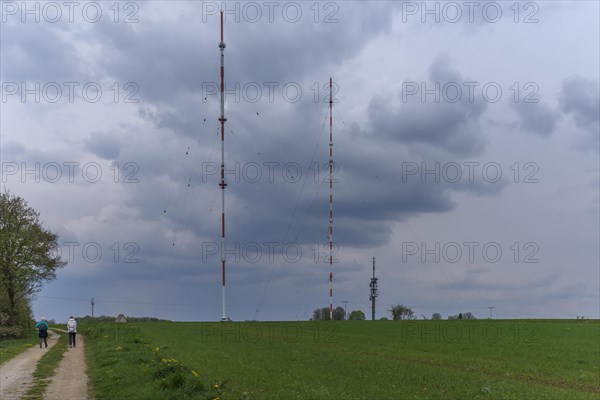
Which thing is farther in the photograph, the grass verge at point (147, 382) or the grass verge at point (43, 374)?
the grass verge at point (43, 374)

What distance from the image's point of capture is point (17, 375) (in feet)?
83.4

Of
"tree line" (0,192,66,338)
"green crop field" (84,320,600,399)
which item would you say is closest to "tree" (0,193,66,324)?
"tree line" (0,192,66,338)

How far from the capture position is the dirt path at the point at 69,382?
1985 centimetres

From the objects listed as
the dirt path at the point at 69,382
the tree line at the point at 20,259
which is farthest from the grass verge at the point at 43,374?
the tree line at the point at 20,259

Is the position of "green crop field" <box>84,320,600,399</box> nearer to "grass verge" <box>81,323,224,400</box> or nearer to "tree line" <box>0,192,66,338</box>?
"grass verge" <box>81,323,224,400</box>

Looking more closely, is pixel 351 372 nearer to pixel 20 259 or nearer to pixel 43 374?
pixel 43 374

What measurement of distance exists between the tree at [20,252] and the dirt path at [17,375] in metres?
31.9

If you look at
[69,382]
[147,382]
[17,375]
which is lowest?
[17,375]

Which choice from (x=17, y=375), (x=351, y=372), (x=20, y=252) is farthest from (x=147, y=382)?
(x=20, y=252)

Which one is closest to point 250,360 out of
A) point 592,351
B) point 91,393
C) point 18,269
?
point 91,393

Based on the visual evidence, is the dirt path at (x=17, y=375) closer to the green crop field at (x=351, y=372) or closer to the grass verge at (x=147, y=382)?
the grass verge at (x=147, y=382)

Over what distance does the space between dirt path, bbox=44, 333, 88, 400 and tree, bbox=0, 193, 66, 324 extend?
3648cm

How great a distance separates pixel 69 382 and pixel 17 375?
3.96 m

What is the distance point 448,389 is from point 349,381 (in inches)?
153
